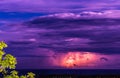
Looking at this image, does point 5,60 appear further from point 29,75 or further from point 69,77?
point 69,77

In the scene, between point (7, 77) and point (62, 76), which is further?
point (62, 76)

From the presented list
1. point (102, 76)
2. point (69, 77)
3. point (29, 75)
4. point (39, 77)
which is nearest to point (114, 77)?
point (102, 76)

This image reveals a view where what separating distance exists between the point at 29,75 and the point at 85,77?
22.6 metres

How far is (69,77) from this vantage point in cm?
4569

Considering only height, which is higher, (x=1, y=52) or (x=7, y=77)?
(x=1, y=52)

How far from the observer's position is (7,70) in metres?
22.1

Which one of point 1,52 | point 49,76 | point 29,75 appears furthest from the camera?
point 49,76

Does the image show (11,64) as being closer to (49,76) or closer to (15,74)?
(15,74)

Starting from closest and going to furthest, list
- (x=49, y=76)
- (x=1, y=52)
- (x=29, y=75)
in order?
(x=1, y=52), (x=29, y=75), (x=49, y=76)

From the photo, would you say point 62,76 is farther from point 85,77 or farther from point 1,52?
point 1,52

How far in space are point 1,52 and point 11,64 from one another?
0.87 metres

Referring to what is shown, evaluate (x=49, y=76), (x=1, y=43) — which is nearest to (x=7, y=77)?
(x=1, y=43)

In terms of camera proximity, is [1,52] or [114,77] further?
[114,77]

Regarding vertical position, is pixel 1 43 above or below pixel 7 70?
above
